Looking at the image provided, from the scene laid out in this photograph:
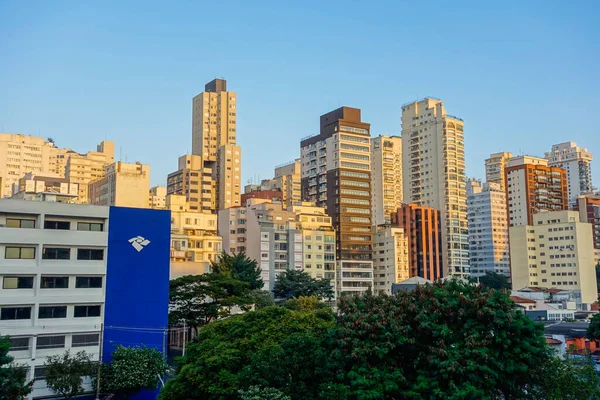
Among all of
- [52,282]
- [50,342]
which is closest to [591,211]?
[52,282]

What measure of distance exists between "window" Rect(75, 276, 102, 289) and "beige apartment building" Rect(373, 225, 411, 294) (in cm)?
6799

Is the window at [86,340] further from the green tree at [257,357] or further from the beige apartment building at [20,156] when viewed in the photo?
the beige apartment building at [20,156]

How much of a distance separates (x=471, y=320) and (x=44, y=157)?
137149 millimetres

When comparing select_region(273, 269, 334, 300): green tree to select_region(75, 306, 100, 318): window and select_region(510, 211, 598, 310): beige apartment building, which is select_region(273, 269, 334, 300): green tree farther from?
select_region(510, 211, 598, 310): beige apartment building

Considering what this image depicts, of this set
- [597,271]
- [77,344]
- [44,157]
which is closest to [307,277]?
[77,344]

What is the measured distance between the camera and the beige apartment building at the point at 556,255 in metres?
108

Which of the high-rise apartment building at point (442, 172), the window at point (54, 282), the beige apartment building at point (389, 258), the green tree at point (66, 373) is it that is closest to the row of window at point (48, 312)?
the window at point (54, 282)

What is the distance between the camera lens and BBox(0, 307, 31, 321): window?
115 ft

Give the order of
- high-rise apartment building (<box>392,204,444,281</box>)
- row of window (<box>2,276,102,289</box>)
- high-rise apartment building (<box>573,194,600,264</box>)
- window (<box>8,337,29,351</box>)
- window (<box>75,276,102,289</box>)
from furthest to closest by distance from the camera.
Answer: high-rise apartment building (<box>573,194,600,264</box>) → high-rise apartment building (<box>392,204,444,281</box>) → window (<box>75,276,102,289</box>) → row of window (<box>2,276,102,289</box>) → window (<box>8,337,29,351</box>)

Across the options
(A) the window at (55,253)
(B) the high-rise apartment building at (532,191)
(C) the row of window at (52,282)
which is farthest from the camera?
(B) the high-rise apartment building at (532,191)

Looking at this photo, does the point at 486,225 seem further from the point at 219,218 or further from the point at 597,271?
the point at 219,218

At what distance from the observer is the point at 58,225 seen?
37.8 m

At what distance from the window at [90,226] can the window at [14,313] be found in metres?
5.75

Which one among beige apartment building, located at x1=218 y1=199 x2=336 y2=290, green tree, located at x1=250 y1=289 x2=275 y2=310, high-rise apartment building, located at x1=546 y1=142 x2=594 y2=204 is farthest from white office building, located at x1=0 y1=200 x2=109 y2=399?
high-rise apartment building, located at x1=546 y1=142 x2=594 y2=204
